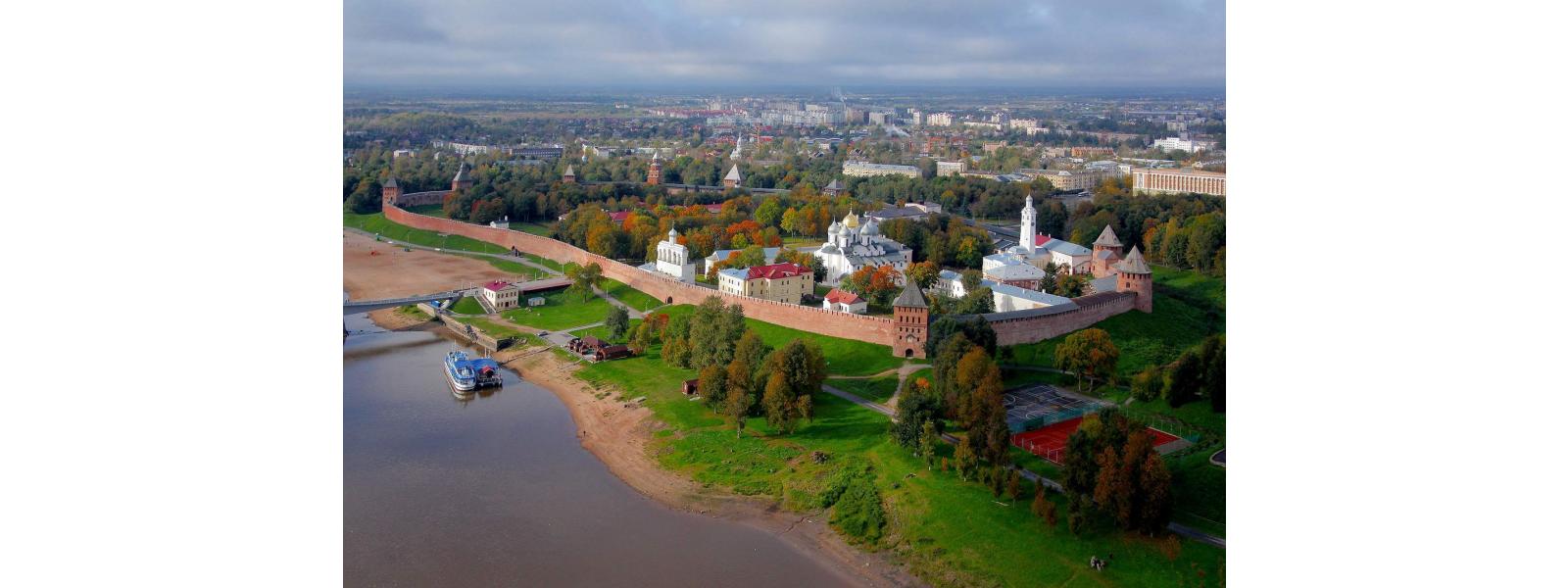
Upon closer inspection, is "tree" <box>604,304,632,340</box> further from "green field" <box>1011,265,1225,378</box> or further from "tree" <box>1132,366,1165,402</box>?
"tree" <box>1132,366,1165,402</box>

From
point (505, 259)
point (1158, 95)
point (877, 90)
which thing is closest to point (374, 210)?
point (505, 259)

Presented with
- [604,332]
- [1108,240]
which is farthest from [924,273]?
[604,332]

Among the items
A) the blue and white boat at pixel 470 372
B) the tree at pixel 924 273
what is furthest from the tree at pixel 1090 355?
the blue and white boat at pixel 470 372

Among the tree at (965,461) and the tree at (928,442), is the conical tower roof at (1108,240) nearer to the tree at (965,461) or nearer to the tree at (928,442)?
the tree at (928,442)

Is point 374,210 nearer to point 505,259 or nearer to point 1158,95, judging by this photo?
point 505,259

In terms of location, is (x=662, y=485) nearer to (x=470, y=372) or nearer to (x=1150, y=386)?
(x=470, y=372)
